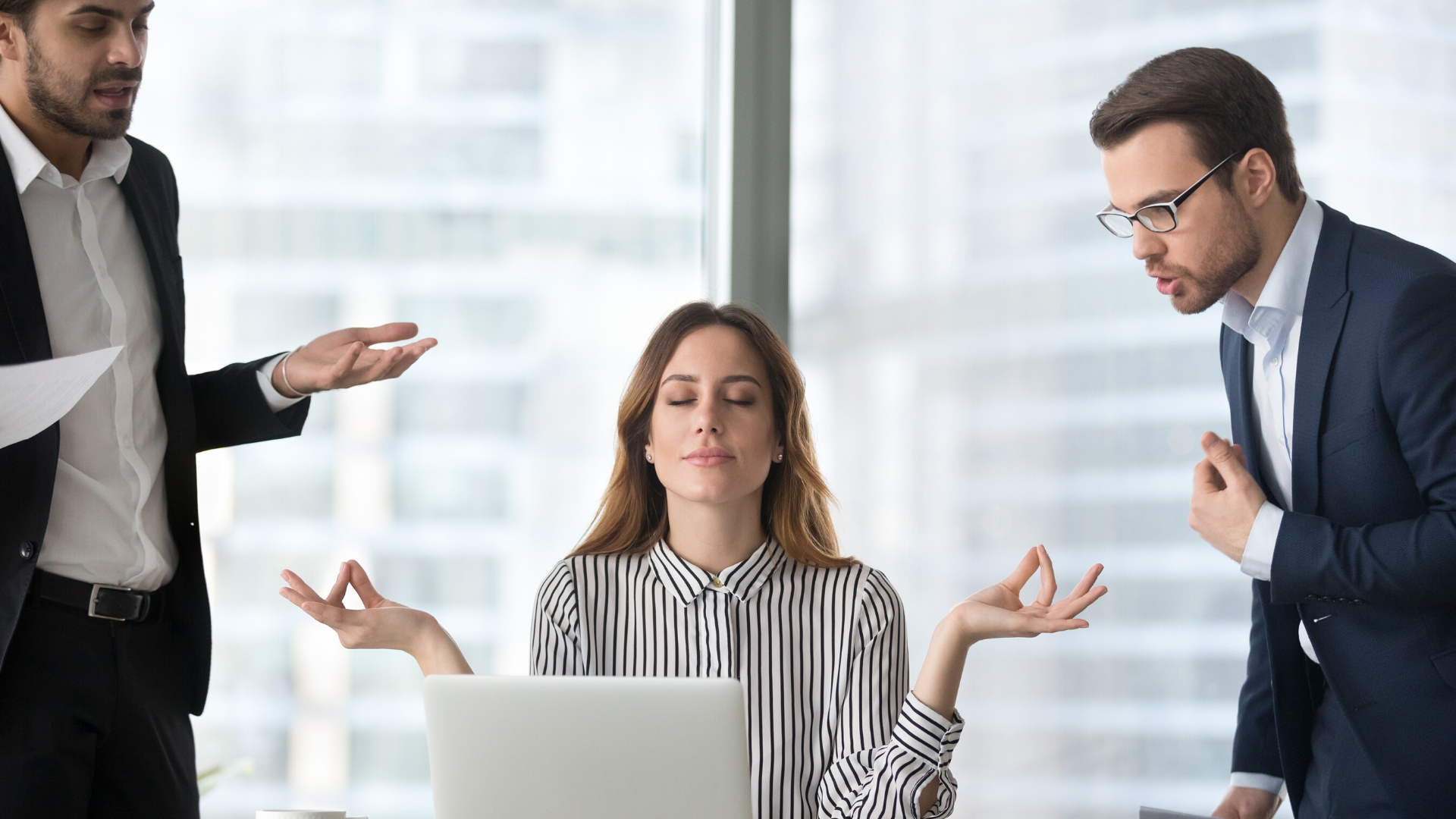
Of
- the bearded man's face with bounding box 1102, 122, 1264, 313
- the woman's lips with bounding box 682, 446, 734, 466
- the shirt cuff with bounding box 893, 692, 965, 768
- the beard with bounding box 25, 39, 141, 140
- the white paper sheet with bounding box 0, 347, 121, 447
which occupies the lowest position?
the shirt cuff with bounding box 893, 692, 965, 768

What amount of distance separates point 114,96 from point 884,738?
58.6 inches

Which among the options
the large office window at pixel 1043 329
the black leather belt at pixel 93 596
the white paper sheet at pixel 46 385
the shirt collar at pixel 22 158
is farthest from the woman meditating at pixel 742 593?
the large office window at pixel 1043 329

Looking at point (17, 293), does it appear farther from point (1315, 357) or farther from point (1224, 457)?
point (1315, 357)

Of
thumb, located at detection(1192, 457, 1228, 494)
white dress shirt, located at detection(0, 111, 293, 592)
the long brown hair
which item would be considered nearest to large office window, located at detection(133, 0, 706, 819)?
the long brown hair

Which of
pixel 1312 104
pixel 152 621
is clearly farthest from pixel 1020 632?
pixel 1312 104

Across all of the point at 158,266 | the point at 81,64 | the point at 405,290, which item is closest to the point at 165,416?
the point at 158,266

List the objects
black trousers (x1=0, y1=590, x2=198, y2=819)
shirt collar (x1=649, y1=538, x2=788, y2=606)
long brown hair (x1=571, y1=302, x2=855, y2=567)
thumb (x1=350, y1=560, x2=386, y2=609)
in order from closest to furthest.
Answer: black trousers (x1=0, y1=590, x2=198, y2=819), thumb (x1=350, y1=560, x2=386, y2=609), shirt collar (x1=649, y1=538, x2=788, y2=606), long brown hair (x1=571, y1=302, x2=855, y2=567)

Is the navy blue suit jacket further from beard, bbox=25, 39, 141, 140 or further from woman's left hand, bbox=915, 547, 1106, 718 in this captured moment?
beard, bbox=25, 39, 141, 140

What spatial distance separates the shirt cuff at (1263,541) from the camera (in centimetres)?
176

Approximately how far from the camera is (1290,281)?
1.94m

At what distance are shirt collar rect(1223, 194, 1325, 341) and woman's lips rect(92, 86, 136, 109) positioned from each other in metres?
1.76

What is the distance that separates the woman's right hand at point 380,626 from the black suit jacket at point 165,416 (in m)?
0.21

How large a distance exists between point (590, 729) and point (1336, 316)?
1.30 meters

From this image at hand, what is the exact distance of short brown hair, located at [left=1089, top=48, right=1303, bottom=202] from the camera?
1964 mm
